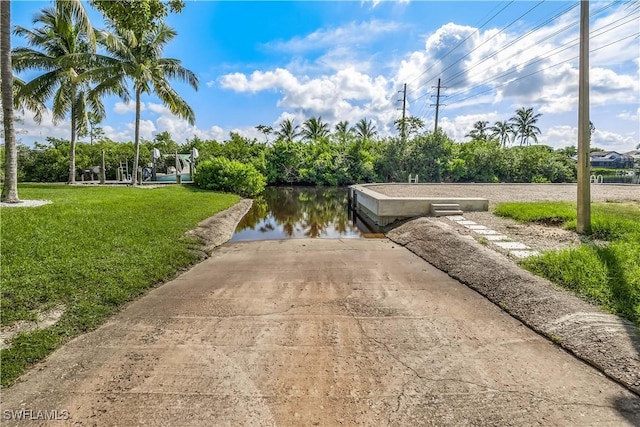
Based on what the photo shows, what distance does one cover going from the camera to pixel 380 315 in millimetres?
4273

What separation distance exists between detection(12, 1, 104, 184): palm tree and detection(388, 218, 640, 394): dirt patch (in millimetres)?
18886

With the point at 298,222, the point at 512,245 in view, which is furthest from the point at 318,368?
the point at 298,222

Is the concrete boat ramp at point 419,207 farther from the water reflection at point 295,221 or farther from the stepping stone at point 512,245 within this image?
the stepping stone at point 512,245

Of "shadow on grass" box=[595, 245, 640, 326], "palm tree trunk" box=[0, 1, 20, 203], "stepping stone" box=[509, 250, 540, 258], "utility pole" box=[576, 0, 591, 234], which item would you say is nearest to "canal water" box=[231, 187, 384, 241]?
"stepping stone" box=[509, 250, 540, 258]

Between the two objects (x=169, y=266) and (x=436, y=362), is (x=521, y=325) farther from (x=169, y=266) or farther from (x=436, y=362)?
(x=169, y=266)

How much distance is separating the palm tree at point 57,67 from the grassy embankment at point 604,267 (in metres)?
20.2

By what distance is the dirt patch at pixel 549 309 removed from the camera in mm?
3172

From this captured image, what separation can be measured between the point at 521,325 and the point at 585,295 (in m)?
1.03

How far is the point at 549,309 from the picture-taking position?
413 cm

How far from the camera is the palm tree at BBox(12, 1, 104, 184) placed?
17.1 m

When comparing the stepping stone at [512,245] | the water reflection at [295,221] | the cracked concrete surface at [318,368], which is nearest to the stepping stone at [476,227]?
the stepping stone at [512,245]

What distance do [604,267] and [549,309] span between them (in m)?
1.50

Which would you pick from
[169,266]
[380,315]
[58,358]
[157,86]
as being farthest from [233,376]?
[157,86]

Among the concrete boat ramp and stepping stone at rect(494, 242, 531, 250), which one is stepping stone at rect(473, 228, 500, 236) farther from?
the concrete boat ramp
